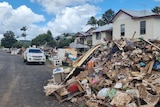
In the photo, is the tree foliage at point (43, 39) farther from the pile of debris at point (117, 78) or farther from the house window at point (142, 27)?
the pile of debris at point (117, 78)

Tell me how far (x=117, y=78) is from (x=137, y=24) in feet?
65.7

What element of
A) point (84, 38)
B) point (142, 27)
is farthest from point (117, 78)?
point (84, 38)

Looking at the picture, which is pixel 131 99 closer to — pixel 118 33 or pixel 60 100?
pixel 60 100

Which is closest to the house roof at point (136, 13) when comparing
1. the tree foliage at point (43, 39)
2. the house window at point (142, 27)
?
the house window at point (142, 27)

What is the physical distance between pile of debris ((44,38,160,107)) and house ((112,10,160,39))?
11.8m

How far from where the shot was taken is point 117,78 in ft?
30.4

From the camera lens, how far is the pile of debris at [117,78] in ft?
25.0

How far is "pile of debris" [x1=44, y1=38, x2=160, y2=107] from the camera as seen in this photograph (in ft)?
25.0

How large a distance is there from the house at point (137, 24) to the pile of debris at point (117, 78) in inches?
464

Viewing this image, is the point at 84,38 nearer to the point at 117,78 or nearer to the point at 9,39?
the point at 117,78

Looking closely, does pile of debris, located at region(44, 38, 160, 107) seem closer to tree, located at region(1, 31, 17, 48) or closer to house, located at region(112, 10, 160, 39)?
house, located at region(112, 10, 160, 39)

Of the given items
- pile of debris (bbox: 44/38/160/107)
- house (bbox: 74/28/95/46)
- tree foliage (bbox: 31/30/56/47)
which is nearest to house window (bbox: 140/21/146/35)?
pile of debris (bbox: 44/38/160/107)

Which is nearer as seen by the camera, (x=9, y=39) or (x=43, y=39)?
(x=43, y=39)

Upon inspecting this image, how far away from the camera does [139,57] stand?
10.6 meters
